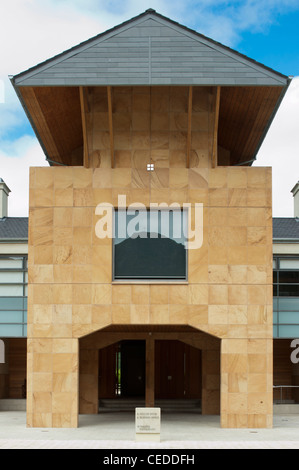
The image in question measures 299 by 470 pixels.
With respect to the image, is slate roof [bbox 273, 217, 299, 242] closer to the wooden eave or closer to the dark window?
the wooden eave

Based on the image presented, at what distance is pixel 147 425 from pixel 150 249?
6.29 meters

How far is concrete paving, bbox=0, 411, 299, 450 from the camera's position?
19.0 m

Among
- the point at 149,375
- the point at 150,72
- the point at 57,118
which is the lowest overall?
the point at 149,375

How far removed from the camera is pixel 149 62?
75.5 feet

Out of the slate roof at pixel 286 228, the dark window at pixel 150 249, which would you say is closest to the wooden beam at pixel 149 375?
the dark window at pixel 150 249

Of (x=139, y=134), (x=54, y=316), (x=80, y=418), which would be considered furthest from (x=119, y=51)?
(x=80, y=418)

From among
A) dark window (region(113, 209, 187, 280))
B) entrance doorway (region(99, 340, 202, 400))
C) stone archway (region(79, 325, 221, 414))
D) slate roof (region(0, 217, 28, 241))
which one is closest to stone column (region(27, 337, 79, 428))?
dark window (region(113, 209, 187, 280))

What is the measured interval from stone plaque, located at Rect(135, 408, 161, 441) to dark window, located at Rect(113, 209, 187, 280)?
5.39 meters

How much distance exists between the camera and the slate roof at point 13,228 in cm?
3486

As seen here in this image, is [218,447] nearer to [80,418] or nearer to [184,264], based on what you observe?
[184,264]

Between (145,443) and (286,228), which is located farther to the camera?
(286,228)

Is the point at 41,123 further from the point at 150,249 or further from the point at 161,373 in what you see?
the point at 161,373

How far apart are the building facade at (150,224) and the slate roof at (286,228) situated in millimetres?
10181

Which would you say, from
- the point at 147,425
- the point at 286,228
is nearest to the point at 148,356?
the point at 147,425
